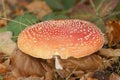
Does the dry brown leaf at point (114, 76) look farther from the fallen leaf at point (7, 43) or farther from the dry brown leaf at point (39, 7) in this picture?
the dry brown leaf at point (39, 7)

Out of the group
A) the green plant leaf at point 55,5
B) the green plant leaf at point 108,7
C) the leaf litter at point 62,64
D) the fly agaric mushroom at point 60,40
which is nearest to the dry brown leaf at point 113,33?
the leaf litter at point 62,64

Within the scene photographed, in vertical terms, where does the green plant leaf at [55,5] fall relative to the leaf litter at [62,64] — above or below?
above

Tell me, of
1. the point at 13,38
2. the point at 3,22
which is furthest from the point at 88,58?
the point at 3,22

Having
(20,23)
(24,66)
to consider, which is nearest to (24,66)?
(24,66)

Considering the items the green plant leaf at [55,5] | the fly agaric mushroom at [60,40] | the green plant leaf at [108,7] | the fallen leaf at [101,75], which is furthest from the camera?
the green plant leaf at [55,5]

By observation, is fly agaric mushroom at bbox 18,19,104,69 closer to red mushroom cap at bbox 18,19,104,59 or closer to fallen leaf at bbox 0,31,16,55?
red mushroom cap at bbox 18,19,104,59

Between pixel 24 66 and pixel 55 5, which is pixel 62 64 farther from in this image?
pixel 55 5

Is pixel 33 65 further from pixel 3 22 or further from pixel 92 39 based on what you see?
pixel 3 22
